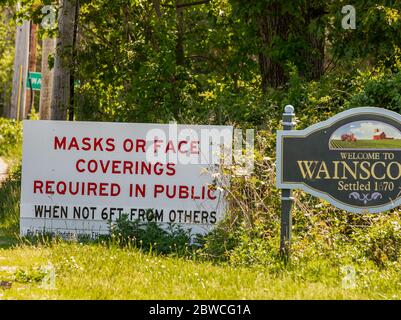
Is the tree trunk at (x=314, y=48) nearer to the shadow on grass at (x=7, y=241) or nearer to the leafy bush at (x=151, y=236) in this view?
the leafy bush at (x=151, y=236)

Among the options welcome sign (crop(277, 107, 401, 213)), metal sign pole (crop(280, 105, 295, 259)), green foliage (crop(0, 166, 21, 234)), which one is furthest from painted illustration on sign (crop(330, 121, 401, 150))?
green foliage (crop(0, 166, 21, 234))

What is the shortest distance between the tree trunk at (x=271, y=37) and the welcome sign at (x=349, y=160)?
6.88 m

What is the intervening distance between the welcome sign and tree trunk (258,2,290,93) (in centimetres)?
688

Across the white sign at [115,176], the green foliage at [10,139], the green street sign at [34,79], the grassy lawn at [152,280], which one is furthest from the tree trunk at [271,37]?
the green street sign at [34,79]

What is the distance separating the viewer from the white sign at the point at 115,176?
36.3 feet

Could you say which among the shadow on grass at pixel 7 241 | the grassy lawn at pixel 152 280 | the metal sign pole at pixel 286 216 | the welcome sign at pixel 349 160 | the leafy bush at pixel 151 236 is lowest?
the grassy lawn at pixel 152 280

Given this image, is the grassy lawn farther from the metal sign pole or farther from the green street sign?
the green street sign

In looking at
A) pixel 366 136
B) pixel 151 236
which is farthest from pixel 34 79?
pixel 366 136

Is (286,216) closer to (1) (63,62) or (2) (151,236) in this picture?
(2) (151,236)

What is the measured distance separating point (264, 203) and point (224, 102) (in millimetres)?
3891

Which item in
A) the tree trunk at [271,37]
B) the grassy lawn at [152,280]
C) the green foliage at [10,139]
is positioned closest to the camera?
the grassy lawn at [152,280]

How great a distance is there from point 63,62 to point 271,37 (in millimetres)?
3790

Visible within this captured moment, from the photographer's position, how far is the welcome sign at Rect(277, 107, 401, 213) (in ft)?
29.3

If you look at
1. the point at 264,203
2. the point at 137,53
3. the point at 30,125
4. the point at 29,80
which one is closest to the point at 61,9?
the point at 137,53
